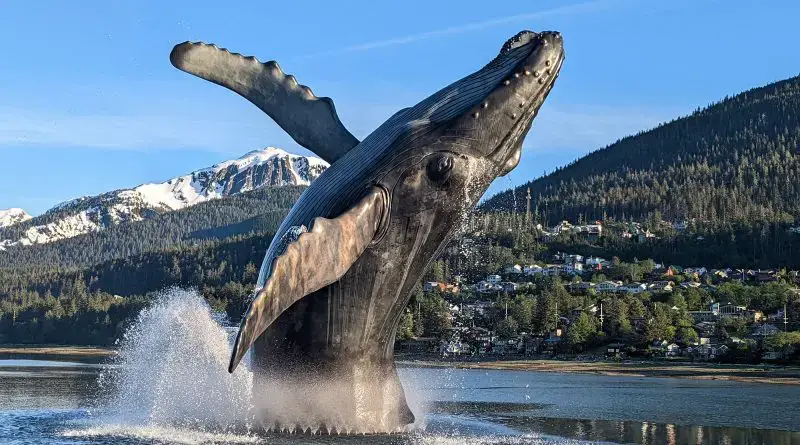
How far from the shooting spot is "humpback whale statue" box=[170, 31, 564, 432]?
52.1 feet

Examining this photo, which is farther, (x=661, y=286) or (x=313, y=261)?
(x=661, y=286)

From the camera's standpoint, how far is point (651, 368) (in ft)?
303

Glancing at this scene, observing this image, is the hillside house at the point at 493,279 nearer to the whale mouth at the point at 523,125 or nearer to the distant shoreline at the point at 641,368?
the distant shoreline at the point at 641,368

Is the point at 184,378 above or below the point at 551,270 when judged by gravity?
below

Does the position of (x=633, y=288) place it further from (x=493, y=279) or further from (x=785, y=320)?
(x=785, y=320)

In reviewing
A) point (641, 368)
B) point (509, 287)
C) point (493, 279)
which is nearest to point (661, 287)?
point (509, 287)

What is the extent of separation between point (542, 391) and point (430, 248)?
3908cm

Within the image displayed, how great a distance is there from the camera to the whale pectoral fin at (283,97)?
17969 mm

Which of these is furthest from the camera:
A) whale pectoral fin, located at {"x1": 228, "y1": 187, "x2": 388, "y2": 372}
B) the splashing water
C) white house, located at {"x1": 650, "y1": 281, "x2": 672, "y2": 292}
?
white house, located at {"x1": 650, "y1": 281, "x2": 672, "y2": 292}

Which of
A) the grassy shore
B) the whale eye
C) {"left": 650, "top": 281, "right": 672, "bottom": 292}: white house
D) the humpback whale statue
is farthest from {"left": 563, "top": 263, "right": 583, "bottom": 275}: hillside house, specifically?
the whale eye

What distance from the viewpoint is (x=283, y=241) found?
16172 millimetres

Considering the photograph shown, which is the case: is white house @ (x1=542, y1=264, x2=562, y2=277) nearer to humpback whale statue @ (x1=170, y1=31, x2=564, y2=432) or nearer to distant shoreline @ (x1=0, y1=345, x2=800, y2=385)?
distant shoreline @ (x1=0, y1=345, x2=800, y2=385)

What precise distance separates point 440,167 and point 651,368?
80.6m

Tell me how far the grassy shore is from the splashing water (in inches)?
2316
